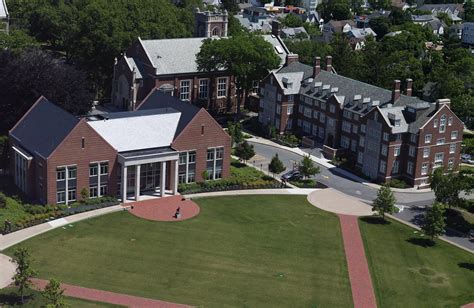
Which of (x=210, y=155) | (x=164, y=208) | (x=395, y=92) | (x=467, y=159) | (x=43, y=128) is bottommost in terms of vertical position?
(x=164, y=208)

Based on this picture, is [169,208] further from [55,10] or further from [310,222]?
[55,10]

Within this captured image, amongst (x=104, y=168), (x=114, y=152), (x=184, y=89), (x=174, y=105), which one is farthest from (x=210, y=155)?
(x=184, y=89)

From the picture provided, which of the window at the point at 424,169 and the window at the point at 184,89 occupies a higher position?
the window at the point at 184,89

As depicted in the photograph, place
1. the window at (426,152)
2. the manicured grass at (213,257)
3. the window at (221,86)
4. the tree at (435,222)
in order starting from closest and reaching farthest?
the manicured grass at (213,257) < the tree at (435,222) < the window at (426,152) < the window at (221,86)

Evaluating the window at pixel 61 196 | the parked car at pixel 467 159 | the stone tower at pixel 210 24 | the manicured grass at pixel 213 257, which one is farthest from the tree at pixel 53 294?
the stone tower at pixel 210 24

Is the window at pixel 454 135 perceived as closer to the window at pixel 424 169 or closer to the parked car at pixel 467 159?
the window at pixel 424 169

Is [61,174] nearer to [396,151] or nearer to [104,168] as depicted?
[104,168]
